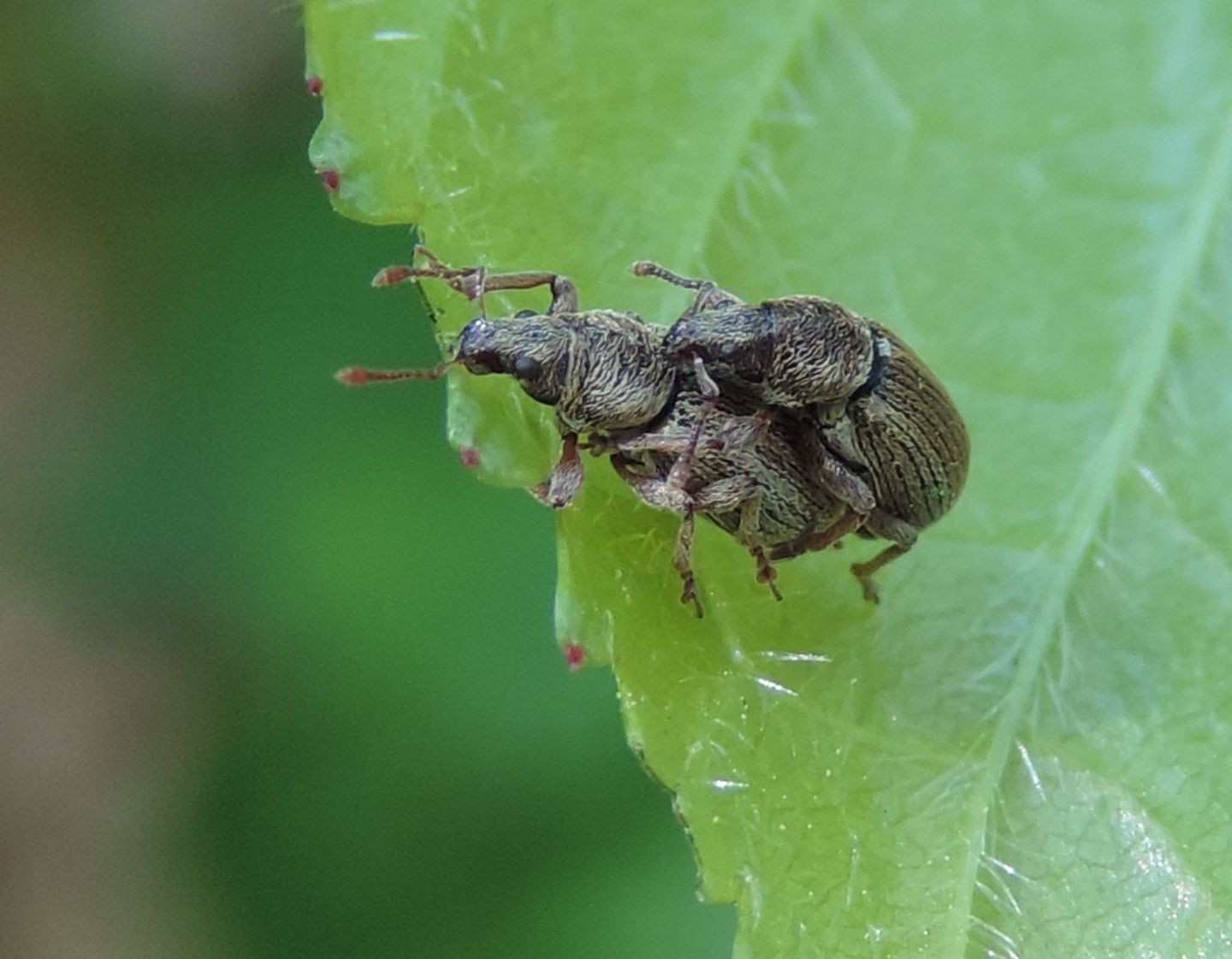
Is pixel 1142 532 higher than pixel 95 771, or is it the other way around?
pixel 1142 532

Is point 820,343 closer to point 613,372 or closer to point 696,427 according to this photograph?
point 696,427

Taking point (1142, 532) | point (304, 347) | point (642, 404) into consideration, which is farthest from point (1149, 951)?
point (304, 347)

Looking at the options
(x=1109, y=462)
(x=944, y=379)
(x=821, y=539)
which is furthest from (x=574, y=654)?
(x=1109, y=462)

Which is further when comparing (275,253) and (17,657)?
(17,657)

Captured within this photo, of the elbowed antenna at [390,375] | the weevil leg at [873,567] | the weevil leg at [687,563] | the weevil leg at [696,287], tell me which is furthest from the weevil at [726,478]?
the elbowed antenna at [390,375]

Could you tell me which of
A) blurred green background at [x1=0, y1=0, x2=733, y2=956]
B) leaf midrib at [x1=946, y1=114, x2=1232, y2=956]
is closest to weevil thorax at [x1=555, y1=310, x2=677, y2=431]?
leaf midrib at [x1=946, y1=114, x2=1232, y2=956]

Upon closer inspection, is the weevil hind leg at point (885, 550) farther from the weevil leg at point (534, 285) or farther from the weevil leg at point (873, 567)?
the weevil leg at point (534, 285)

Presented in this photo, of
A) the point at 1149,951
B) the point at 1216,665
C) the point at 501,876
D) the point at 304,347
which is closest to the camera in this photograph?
the point at 1149,951

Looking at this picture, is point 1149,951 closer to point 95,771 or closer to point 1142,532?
point 1142,532
